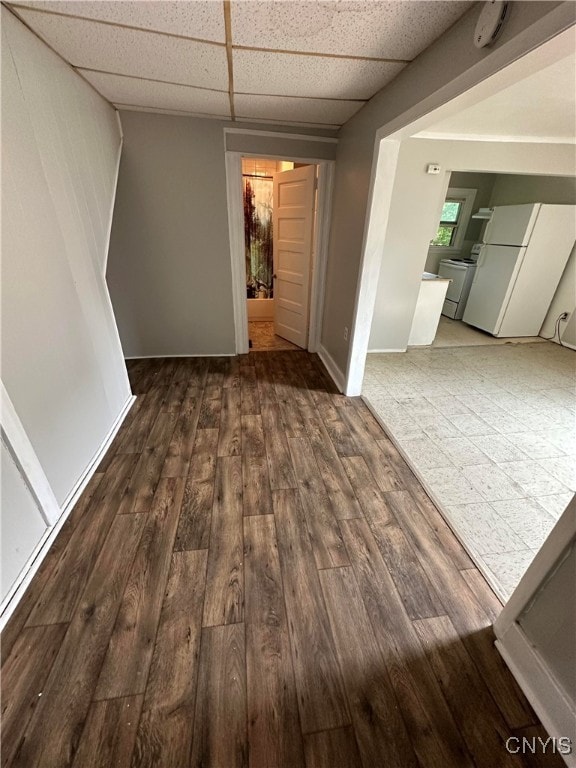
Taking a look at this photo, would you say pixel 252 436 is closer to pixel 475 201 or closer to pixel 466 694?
pixel 466 694

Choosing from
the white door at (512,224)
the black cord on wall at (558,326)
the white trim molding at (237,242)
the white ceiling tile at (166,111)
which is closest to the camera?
the white ceiling tile at (166,111)

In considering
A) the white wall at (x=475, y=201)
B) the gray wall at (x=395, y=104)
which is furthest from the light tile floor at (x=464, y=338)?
the gray wall at (x=395, y=104)

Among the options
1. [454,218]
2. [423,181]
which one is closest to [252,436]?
[423,181]

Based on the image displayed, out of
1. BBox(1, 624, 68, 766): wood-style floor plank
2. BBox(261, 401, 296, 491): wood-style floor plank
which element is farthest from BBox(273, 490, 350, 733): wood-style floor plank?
BBox(1, 624, 68, 766): wood-style floor plank

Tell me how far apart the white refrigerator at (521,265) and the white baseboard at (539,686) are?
→ 4417 millimetres

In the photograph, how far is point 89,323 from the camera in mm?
1911

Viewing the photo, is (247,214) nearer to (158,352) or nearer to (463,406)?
(158,352)

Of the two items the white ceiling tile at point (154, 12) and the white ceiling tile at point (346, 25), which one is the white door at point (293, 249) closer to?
the white ceiling tile at point (346, 25)

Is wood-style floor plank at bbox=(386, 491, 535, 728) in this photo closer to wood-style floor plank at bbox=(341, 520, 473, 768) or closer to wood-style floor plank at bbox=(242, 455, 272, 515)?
wood-style floor plank at bbox=(341, 520, 473, 768)

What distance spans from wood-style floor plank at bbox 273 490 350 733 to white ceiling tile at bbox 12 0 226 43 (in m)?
2.31

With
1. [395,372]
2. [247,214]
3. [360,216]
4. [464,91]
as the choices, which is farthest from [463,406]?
[247,214]

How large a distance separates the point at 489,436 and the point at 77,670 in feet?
8.90

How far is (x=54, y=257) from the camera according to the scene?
155 cm

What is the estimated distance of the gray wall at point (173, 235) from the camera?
2.64 metres
